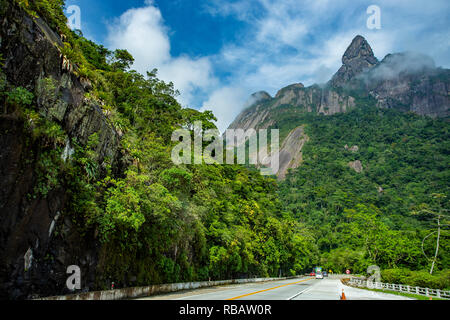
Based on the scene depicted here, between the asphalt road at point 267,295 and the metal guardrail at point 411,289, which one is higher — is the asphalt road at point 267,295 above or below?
above

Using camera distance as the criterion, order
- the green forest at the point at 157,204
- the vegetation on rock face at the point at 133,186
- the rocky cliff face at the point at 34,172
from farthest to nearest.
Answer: the green forest at the point at 157,204 < the vegetation on rock face at the point at 133,186 < the rocky cliff face at the point at 34,172

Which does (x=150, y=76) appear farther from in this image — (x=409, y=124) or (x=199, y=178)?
(x=409, y=124)

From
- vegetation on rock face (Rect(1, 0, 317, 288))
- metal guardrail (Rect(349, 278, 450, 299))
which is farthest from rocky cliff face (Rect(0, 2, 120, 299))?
metal guardrail (Rect(349, 278, 450, 299))

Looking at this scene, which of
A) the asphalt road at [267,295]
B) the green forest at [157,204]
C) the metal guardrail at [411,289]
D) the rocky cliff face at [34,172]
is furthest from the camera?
the metal guardrail at [411,289]

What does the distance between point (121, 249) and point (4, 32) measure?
34.1 ft

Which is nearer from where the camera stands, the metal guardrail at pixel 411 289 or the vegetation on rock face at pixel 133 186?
the vegetation on rock face at pixel 133 186

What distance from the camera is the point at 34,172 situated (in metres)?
10.7

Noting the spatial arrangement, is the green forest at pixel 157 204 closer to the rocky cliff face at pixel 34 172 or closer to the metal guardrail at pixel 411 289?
the rocky cliff face at pixel 34 172

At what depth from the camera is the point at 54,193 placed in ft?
38.0

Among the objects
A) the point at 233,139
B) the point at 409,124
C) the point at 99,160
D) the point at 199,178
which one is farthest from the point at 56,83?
the point at 409,124

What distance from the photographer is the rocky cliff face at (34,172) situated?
9750mm

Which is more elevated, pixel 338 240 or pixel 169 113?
pixel 169 113

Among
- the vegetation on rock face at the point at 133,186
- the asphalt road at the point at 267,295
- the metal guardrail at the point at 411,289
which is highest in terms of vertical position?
the vegetation on rock face at the point at 133,186

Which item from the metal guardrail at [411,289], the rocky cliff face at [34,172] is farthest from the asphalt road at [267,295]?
the rocky cliff face at [34,172]
